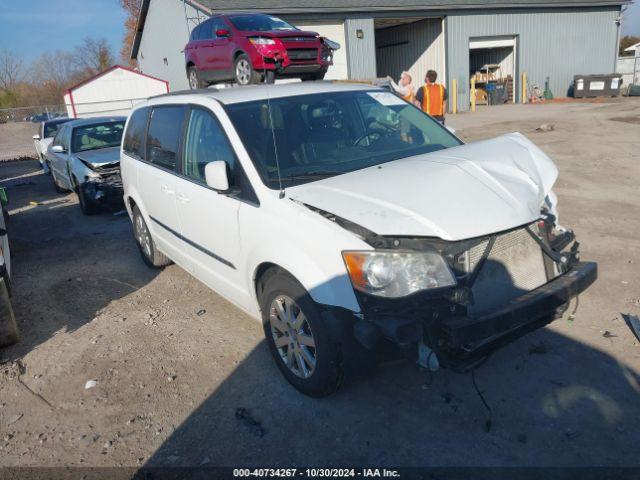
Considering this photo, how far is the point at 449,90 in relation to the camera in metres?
23.1

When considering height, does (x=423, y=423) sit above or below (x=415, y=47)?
below

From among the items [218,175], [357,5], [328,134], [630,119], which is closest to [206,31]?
[328,134]

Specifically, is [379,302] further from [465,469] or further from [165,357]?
[165,357]

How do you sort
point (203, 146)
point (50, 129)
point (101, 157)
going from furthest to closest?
point (50, 129) < point (101, 157) < point (203, 146)

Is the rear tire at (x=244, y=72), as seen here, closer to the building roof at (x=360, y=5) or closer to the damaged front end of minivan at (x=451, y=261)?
the damaged front end of minivan at (x=451, y=261)

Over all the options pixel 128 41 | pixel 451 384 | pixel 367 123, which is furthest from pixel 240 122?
pixel 128 41

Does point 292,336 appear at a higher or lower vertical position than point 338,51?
lower

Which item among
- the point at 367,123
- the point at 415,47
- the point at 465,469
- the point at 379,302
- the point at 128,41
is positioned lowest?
the point at 465,469

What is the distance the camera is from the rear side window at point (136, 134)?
5.45 metres

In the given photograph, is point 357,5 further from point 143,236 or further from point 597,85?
point 143,236

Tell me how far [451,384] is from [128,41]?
63.7 meters

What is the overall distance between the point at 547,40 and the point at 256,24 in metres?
20.5

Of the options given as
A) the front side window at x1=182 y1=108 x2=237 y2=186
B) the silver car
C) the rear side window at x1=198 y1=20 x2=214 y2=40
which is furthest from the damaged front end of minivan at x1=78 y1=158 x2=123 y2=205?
the front side window at x1=182 y1=108 x2=237 y2=186

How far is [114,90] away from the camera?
1081 inches
